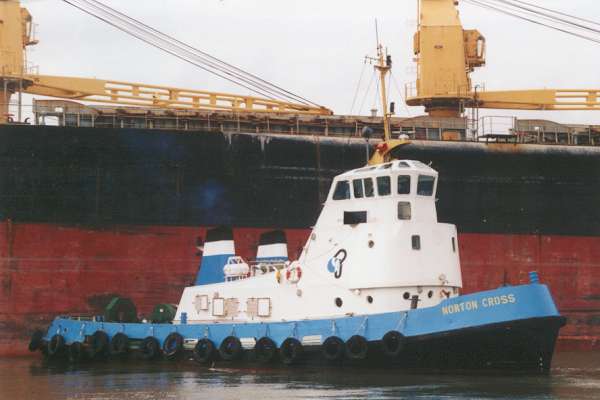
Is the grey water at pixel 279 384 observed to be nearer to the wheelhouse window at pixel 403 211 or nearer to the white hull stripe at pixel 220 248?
the white hull stripe at pixel 220 248

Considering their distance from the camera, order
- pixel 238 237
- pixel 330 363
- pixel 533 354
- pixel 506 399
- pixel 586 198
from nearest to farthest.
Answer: pixel 506 399
pixel 533 354
pixel 330 363
pixel 238 237
pixel 586 198

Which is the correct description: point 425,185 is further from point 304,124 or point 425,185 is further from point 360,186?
point 304,124

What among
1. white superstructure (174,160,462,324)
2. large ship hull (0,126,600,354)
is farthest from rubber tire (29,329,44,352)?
white superstructure (174,160,462,324)

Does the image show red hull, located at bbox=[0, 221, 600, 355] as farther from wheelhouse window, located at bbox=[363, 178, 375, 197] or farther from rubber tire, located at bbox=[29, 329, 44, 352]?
wheelhouse window, located at bbox=[363, 178, 375, 197]

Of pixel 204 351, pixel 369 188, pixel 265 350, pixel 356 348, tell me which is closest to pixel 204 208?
pixel 204 351

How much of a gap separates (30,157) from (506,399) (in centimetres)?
1570

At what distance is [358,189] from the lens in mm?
22000

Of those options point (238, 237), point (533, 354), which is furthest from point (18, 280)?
point (533, 354)

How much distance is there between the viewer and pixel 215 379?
20250 millimetres

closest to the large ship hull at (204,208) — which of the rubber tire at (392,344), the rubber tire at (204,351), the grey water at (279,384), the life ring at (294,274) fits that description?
the grey water at (279,384)

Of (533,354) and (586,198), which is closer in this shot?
(533,354)

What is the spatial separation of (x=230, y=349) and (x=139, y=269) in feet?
20.5

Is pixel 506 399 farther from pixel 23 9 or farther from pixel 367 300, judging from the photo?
pixel 23 9

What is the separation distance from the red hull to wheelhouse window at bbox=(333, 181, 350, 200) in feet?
21.7
